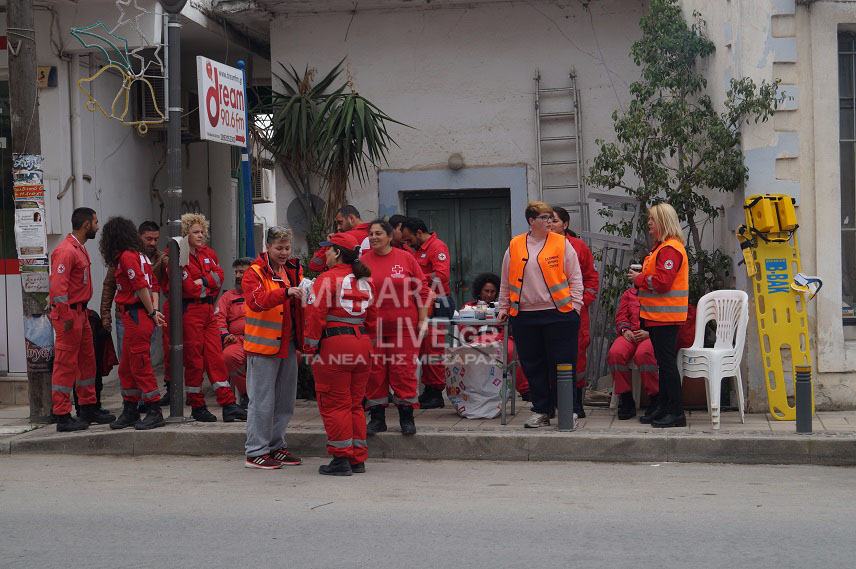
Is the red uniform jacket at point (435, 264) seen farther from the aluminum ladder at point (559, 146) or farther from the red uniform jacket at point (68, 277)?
the red uniform jacket at point (68, 277)

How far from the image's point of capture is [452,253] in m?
12.6

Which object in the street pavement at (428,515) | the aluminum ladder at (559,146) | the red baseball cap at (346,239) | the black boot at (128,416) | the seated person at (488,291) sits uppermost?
the aluminum ladder at (559,146)

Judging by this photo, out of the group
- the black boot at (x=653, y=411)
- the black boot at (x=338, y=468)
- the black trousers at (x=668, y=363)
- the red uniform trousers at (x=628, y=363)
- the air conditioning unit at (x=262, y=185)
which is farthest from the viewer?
the air conditioning unit at (x=262, y=185)

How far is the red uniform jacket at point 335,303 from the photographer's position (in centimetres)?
792

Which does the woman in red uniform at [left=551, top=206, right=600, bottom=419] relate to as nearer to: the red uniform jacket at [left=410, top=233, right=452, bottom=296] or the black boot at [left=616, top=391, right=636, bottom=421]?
the black boot at [left=616, top=391, right=636, bottom=421]

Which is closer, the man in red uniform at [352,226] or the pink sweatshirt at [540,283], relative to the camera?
the pink sweatshirt at [540,283]

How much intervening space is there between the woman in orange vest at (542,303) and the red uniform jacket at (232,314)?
9.89ft

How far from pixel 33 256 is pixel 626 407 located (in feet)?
18.9

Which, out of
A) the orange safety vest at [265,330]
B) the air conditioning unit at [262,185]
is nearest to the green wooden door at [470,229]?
the air conditioning unit at [262,185]

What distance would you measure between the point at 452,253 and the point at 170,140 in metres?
4.06

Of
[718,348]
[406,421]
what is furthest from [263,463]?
[718,348]

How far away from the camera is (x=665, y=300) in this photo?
30.1 feet

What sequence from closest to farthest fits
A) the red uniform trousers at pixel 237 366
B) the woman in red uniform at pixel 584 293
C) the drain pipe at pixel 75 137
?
the woman in red uniform at pixel 584 293 → the red uniform trousers at pixel 237 366 → the drain pipe at pixel 75 137

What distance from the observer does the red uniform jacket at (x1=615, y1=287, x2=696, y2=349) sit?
9.86m
